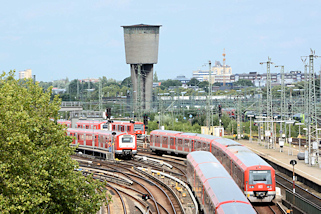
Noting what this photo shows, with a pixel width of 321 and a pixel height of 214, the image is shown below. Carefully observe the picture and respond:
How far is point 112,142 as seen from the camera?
151 feet

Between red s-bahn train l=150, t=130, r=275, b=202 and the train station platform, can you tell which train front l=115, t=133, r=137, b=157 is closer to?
red s-bahn train l=150, t=130, r=275, b=202

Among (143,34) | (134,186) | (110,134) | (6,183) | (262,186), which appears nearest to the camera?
(6,183)

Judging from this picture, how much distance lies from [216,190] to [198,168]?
17.9 ft

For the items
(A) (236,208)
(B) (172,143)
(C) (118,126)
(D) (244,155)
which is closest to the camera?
(A) (236,208)

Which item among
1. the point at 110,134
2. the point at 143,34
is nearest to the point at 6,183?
the point at 110,134

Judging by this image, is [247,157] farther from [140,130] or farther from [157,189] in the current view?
[140,130]

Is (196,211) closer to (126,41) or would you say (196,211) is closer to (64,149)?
(64,149)

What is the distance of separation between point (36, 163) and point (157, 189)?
1703 centimetres

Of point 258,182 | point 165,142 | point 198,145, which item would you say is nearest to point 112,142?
point 165,142

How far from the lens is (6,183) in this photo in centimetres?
1528

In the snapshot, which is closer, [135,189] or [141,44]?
[135,189]

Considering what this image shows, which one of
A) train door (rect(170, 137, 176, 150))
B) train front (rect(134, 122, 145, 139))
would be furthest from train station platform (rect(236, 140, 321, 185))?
train front (rect(134, 122, 145, 139))

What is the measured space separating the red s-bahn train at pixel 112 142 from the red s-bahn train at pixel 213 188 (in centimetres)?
1675

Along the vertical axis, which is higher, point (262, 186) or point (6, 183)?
point (6, 183)
